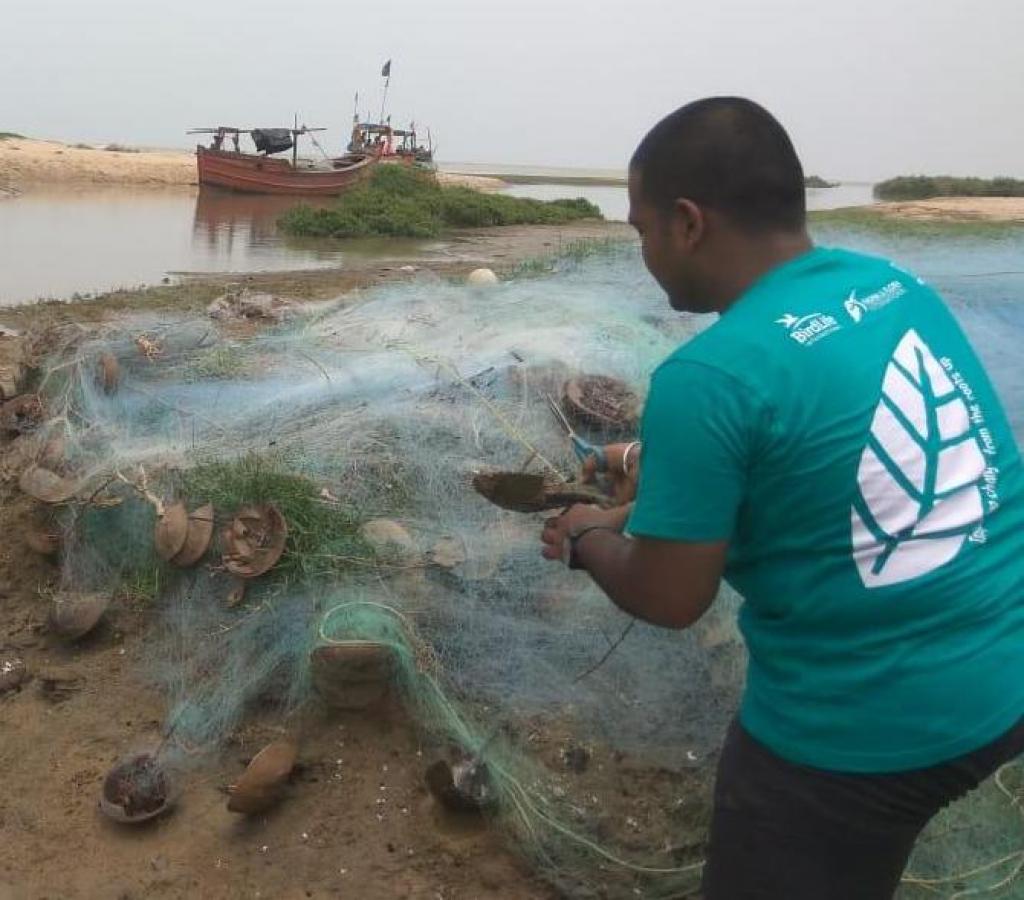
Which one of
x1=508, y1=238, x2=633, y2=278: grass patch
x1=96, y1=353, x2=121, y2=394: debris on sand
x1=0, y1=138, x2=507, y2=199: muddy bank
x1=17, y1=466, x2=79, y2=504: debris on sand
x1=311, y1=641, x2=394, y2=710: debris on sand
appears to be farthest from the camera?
x1=0, y1=138, x2=507, y2=199: muddy bank

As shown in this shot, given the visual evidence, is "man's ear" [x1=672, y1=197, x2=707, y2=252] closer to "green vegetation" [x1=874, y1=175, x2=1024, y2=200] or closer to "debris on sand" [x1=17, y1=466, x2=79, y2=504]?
"debris on sand" [x1=17, y1=466, x2=79, y2=504]

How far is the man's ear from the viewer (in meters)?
1.55

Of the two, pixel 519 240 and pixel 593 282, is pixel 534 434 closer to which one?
pixel 593 282

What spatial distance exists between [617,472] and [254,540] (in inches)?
69.0

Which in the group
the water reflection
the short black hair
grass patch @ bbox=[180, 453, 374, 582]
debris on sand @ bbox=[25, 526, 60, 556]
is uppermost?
the short black hair

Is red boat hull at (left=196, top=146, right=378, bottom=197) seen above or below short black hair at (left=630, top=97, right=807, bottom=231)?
below

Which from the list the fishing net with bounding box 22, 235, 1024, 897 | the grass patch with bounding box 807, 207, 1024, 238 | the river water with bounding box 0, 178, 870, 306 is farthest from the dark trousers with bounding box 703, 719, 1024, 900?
the river water with bounding box 0, 178, 870, 306

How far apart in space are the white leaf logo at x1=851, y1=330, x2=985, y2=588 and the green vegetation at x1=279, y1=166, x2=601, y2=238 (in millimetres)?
19290

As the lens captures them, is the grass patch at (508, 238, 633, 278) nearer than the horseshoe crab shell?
No

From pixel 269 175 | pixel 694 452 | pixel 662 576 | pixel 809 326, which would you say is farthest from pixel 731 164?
pixel 269 175

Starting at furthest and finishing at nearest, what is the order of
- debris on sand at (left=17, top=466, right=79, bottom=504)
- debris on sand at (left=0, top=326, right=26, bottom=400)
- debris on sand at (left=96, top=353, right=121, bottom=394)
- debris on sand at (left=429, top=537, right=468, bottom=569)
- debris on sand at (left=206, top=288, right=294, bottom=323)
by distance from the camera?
debris on sand at (left=206, top=288, right=294, bottom=323) → debris on sand at (left=0, top=326, right=26, bottom=400) → debris on sand at (left=96, top=353, right=121, bottom=394) → debris on sand at (left=17, top=466, right=79, bottom=504) → debris on sand at (left=429, top=537, right=468, bottom=569)

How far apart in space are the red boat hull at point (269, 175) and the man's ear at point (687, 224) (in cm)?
2919

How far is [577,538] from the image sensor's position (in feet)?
5.68

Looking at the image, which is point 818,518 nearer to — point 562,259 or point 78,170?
point 562,259
